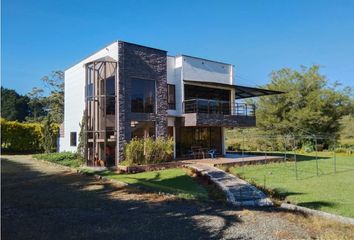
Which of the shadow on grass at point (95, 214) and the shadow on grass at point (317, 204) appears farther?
the shadow on grass at point (317, 204)

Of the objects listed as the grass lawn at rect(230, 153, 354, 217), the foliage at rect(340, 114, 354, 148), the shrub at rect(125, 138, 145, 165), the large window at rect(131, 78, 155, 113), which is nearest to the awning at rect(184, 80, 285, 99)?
the large window at rect(131, 78, 155, 113)

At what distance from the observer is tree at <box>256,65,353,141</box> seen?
39.0 metres

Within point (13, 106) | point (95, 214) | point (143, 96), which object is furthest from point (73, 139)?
point (13, 106)

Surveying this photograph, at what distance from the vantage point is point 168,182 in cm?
1538

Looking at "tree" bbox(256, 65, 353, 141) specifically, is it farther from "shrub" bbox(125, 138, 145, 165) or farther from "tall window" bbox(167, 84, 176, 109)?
"shrub" bbox(125, 138, 145, 165)

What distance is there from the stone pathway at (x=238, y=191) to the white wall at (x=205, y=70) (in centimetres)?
1011

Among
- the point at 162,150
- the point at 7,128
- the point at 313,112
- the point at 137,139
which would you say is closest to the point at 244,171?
the point at 162,150

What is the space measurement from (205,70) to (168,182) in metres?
13.2

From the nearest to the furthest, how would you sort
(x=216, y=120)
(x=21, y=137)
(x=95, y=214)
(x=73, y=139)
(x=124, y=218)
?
(x=124, y=218) < (x=95, y=214) < (x=216, y=120) < (x=73, y=139) < (x=21, y=137)

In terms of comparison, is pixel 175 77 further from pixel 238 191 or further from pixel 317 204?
pixel 317 204

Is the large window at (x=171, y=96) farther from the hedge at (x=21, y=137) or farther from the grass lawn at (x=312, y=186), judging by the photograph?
the hedge at (x=21, y=137)

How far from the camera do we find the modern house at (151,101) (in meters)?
21.1

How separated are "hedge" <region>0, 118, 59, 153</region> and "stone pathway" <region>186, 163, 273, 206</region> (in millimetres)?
23610

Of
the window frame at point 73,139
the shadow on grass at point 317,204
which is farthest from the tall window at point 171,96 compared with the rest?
the shadow on grass at point 317,204
